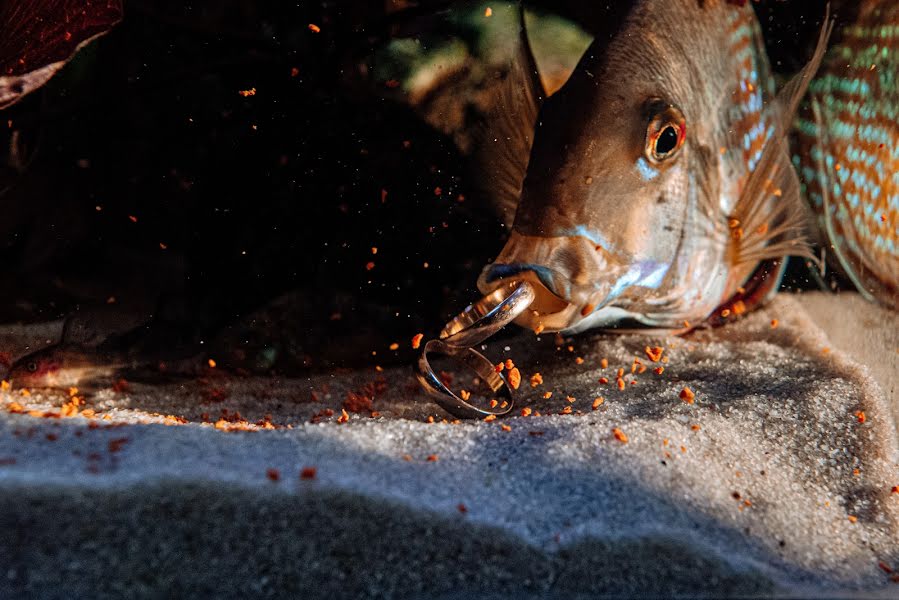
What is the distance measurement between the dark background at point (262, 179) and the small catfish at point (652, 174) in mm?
294

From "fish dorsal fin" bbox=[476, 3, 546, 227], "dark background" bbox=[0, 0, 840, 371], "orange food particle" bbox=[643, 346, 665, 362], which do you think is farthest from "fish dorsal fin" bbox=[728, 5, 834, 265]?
"fish dorsal fin" bbox=[476, 3, 546, 227]

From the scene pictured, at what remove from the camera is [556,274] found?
1831mm

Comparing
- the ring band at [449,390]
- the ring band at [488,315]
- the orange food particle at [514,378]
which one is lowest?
the orange food particle at [514,378]

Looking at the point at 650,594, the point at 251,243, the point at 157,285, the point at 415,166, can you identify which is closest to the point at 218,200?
the point at 251,243

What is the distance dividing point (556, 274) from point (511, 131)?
34.9 inches

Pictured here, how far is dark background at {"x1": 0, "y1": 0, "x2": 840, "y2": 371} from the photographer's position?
257cm

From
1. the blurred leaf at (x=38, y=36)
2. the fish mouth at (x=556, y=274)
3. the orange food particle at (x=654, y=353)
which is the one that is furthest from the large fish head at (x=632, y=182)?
the blurred leaf at (x=38, y=36)

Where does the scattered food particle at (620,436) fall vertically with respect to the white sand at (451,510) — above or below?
above

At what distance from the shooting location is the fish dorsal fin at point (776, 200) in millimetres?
2467

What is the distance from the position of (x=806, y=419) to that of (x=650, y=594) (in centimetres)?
98

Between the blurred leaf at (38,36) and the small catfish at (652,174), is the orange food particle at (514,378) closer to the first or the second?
the small catfish at (652,174)

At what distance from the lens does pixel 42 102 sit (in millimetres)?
2520

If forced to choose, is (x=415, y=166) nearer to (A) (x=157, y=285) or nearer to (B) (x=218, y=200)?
(B) (x=218, y=200)

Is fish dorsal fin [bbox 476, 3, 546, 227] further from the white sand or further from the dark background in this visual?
the white sand
